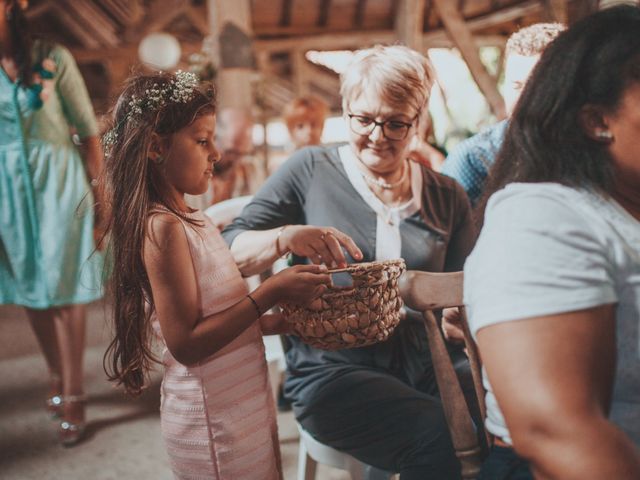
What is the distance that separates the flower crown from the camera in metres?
1.37

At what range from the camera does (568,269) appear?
805 millimetres

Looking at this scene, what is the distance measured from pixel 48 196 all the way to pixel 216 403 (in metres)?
1.70

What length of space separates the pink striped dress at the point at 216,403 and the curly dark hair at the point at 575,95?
2.30ft

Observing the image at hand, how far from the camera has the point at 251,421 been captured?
4.63 ft

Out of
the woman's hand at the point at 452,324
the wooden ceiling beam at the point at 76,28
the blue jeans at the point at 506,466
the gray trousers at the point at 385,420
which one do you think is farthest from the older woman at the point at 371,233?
the wooden ceiling beam at the point at 76,28

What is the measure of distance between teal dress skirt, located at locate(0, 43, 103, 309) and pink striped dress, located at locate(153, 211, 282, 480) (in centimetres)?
139

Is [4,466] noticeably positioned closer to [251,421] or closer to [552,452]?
[251,421]

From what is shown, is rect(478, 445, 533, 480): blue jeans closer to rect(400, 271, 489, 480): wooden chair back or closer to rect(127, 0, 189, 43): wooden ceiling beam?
rect(400, 271, 489, 480): wooden chair back

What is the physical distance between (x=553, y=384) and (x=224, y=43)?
13.5 ft

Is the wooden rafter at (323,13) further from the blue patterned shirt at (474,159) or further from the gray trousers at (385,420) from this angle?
the gray trousers at (385,420)

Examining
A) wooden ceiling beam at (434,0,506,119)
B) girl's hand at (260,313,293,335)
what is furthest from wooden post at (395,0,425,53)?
girl's hand at (260,313,293,335)

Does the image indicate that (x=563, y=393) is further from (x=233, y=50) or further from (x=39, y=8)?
(x=39, y=8)

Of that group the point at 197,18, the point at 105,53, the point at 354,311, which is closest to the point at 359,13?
the point at 197,18

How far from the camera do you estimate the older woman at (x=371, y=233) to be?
144 cm
